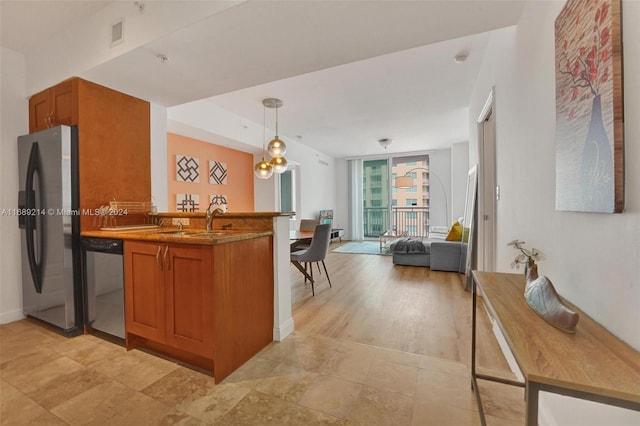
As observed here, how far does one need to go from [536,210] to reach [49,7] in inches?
155

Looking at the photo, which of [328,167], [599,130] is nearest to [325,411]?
[599,130]

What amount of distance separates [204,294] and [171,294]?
0.34 m

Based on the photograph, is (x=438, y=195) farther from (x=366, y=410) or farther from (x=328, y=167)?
(x=366, y=410)

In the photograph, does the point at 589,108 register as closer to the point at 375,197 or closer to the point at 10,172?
the point at 10,172

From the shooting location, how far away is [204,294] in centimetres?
178

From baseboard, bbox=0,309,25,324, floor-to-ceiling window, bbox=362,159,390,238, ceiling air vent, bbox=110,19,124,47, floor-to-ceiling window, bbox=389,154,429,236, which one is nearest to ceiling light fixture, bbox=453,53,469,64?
ceiling air vent, bbox=110,19,124,47

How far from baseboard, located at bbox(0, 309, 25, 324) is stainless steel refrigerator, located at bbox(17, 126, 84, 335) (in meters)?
0.31

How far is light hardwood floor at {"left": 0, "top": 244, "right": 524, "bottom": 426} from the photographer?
4.91 feet

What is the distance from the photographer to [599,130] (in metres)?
0.92

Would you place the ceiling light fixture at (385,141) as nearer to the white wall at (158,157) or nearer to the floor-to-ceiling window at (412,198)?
the floor-to-ceiling window at (412,198)

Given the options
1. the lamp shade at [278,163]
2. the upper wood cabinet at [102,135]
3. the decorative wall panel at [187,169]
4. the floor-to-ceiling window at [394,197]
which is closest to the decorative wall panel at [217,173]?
the decorative wall panel at [187,169]

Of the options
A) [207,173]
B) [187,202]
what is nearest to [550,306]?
[187,202]

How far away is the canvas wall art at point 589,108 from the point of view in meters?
0.85

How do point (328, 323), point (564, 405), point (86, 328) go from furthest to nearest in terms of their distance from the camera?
point (328, 323) < point (86, 328) < point (564, 405)
